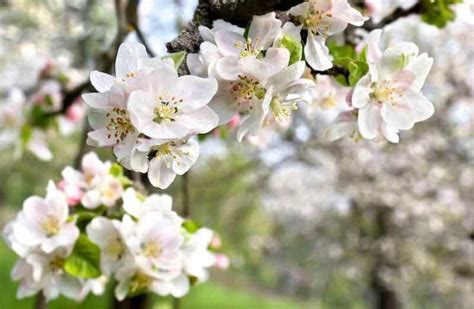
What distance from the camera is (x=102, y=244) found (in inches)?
45.2

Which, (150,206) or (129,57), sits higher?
(129,57)

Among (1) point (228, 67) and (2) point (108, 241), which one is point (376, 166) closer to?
(2) point (108, 241)

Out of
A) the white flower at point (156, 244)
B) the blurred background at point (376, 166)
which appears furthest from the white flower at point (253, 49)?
the blurred background at point (376, 166)

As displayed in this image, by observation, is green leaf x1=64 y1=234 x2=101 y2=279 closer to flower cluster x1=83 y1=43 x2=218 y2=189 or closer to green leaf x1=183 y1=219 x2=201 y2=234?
green leaf x1=183 y1=219 x2=201 y2=234

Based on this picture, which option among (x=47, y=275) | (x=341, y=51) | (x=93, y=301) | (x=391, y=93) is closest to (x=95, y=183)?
(x=47, y=275)

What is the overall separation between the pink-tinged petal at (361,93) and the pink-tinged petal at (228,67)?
7.5 inches

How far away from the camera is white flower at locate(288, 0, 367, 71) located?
2.55 feet

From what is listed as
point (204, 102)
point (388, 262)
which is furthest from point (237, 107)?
point (388, 262)

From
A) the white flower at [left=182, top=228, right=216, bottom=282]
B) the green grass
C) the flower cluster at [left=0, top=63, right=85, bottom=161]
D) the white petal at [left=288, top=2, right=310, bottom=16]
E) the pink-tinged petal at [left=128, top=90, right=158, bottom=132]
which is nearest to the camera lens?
the pink-tinged petal at [left=128, top=90, right=158, bottom=132]

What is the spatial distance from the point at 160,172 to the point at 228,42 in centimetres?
17

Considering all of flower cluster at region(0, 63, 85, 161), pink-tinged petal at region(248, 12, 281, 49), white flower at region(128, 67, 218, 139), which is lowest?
flower cluster at region(0, 63, 85, 161)

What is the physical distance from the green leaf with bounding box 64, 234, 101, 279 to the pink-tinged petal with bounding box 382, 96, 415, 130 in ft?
1.94

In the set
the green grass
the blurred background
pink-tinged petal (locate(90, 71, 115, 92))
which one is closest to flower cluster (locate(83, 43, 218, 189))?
pink-tinged petal (locate(90, 71, 115, 92))

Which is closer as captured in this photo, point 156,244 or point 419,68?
point 419,68
